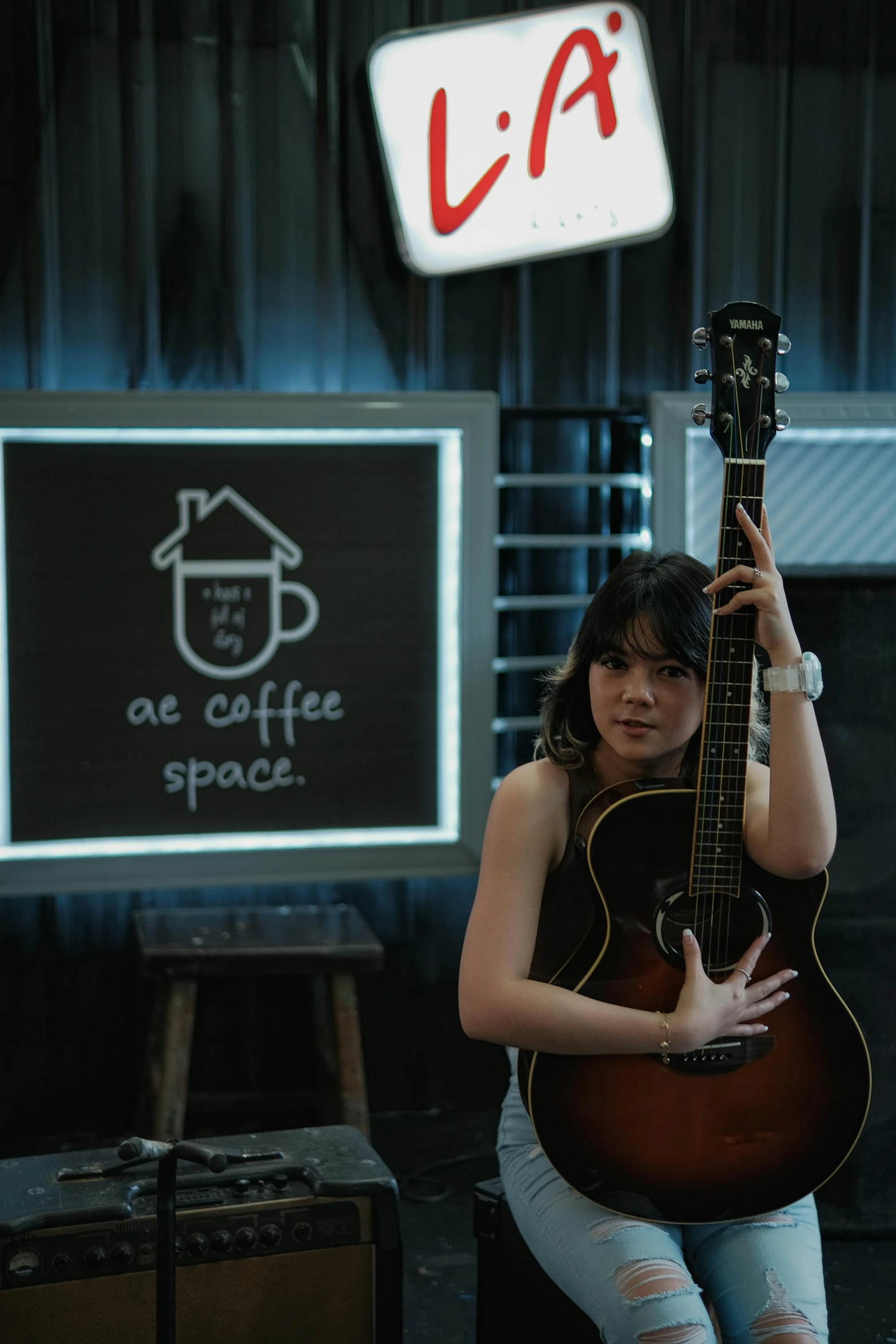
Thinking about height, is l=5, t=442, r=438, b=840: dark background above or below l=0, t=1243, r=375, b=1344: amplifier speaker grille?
above

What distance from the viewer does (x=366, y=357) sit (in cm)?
332

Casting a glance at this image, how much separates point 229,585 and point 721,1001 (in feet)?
6.26

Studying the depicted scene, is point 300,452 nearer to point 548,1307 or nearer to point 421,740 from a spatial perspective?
point 421,740

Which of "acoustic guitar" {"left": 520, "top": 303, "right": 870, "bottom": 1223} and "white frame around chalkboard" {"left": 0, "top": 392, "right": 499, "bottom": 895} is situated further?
"white frame around chalkboard" {"left": 0, "top": 392, "right": 499, "bottom": 895}

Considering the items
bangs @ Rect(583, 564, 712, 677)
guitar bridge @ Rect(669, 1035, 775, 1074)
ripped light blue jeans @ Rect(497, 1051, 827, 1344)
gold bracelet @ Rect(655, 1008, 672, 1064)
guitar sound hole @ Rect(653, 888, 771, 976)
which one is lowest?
ripped light blue jeans @ Rect(497, 1051, 827, 1344)

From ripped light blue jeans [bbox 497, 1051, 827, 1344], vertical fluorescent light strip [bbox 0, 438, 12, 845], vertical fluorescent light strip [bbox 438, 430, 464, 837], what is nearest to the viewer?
ripped light blue jeans [bbox 497, 1051, 827, 1344]

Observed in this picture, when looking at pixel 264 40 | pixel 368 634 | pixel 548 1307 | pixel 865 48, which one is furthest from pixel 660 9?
pixel 548 1307

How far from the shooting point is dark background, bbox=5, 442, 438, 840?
311cm

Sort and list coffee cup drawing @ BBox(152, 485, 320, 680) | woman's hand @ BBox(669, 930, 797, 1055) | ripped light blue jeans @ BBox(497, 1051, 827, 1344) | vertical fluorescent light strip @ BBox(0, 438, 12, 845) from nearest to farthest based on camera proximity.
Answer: ripped light blue jeans @ BBox(497, 1051, 827, 1344)
woman's hand @ BBox(669, 930, 797, 1055)
vertical fluorescent light strip @ BBox(0, 438, 12, 845)
coffee cup drawing @ BBox(152, 485, 320, 680)

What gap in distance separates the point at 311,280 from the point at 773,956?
219 centimetres

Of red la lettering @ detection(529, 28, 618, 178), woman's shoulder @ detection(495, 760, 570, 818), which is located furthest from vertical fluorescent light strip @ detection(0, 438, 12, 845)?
woman's shoulder @ detection(495, 760, 570, 818)

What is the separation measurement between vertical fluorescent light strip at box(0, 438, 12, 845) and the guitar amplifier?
1384 mm

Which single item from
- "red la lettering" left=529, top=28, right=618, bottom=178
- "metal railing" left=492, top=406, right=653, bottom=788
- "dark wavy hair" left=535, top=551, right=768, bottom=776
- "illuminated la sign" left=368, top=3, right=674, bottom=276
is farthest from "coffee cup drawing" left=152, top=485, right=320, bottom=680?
"dark wavy hair" left=535, top=551, right=768, bottom=776

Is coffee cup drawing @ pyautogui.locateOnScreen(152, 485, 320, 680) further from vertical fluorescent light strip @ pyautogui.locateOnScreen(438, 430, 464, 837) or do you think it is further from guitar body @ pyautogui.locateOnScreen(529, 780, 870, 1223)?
guitar body @ pyautogui.locateOnScreen(529, 780, 870, 1223)
